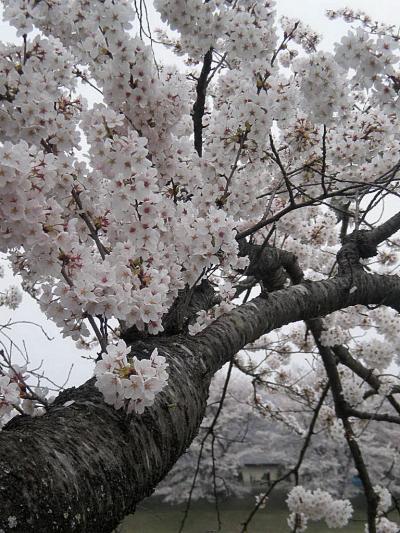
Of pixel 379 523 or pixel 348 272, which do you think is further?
pixel 379 523

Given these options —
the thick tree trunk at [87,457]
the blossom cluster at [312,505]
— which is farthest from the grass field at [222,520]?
the thick tree trunk at [87,457]

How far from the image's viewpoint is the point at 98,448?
1.29 m

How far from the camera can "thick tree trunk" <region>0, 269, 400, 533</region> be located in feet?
3.42

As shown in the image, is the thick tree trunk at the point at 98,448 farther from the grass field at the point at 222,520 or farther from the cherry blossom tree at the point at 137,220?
the grass field at the point at 222,520

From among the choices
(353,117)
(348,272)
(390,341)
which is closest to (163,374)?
(348,272)

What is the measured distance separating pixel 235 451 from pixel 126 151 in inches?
754

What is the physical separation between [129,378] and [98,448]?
0.64 feet

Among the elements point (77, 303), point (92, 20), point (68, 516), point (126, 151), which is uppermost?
point (92, 20)

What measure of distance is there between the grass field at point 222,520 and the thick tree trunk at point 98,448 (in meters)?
13.1

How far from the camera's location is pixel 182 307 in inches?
83.7

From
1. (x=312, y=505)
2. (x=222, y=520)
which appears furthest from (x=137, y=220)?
(x=222, y=520)

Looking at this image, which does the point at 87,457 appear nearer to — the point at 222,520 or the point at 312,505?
the point at 312,505

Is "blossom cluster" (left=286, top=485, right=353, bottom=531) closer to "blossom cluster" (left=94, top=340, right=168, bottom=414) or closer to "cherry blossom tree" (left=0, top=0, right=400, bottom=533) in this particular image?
"cherry blossom tree" (left=0, top=0, right=400, bottom=533)

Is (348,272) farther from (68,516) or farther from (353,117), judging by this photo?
(68,516)
